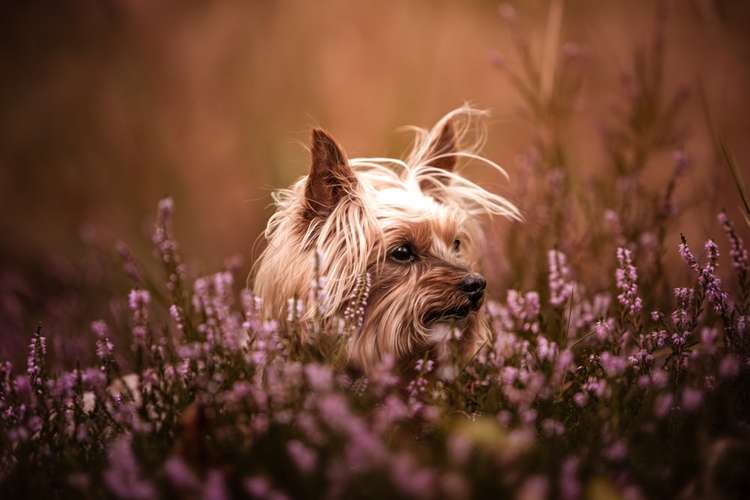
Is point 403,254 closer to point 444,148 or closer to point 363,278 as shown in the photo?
point 363,278

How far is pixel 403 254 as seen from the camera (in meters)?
2.48

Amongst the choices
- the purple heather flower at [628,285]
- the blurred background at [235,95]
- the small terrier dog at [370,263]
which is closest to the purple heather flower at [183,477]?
the small terrier dog at [370,263]

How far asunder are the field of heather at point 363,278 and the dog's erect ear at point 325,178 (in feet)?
0.81

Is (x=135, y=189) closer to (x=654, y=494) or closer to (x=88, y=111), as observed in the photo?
(x=88, y=111)

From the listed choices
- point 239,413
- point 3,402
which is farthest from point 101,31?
point 239,413

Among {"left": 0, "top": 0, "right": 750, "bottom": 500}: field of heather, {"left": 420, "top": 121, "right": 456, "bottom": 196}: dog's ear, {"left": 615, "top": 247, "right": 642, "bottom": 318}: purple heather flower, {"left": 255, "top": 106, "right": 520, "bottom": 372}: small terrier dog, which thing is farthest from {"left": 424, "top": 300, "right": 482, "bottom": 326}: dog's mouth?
{"left": 420, "top": 121, "right": 456, "bottom": 196}: dog's ear

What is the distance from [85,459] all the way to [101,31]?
6.14 m

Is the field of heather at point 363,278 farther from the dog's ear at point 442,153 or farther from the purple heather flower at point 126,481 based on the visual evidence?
the dog's ear at point 442,153

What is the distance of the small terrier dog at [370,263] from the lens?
2297mm

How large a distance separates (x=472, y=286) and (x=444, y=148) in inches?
34.9

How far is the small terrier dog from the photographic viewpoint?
2.30 m

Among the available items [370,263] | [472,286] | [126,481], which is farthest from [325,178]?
[126,481]

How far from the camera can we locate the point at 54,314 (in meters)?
3.49

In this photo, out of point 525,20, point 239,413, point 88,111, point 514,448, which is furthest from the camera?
point 88,111
